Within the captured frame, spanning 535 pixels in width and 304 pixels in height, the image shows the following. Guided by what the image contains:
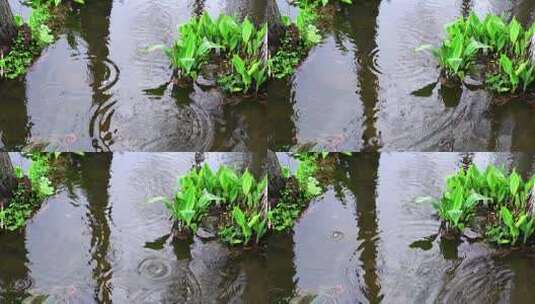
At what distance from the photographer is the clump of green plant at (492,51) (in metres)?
7.44

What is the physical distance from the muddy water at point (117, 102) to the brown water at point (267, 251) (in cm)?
19

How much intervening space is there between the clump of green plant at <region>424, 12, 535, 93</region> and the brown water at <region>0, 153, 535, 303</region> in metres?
0.79

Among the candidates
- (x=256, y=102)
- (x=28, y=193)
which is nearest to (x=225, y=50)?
(x=256, y=102)

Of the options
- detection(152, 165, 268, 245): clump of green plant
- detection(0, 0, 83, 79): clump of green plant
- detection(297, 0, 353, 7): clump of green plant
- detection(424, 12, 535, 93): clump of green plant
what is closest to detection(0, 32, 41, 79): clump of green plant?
detection(0, 0, 83, 79): clump of green plant

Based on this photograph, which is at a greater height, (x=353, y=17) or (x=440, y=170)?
(x=353, y=17)

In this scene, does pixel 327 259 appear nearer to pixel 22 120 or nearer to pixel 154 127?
pixel 154 127

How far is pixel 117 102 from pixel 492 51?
10.9 feet

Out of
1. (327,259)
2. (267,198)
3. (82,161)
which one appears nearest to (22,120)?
(82,161)

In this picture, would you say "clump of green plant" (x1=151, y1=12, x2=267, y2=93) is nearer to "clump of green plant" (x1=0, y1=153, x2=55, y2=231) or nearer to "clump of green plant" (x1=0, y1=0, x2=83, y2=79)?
"clump of green plant" (x1=0, y1=0, x2=83, y2=79)

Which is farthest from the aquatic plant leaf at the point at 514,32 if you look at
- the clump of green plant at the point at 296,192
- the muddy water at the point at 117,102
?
the muddy water at the point at 117,102

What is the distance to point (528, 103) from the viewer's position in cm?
745

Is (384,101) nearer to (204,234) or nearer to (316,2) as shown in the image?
(316,2)

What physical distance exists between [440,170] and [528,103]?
3.58 feet

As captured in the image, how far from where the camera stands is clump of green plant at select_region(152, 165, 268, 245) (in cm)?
631
